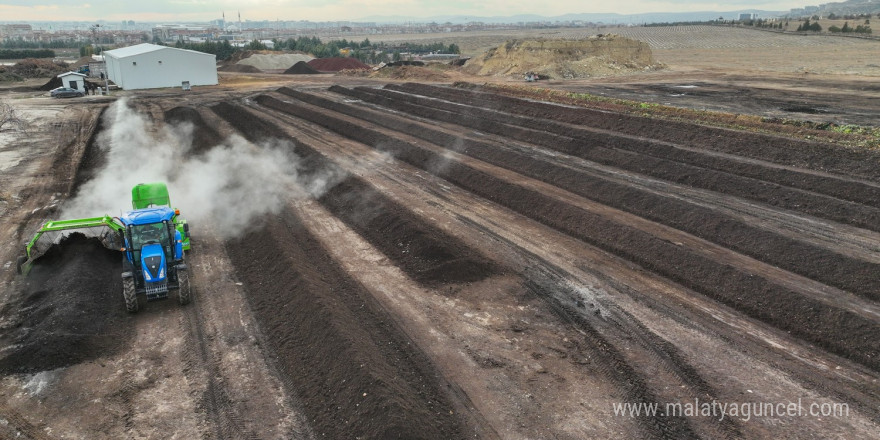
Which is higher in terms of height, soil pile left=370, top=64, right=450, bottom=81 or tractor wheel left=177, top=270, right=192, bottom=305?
soil pile left=370, top=64, right=450, bottom=81

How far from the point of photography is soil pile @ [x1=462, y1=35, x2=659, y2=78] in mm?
61312

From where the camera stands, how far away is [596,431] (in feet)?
29.3

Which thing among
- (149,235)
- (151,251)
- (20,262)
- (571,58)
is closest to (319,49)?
(571,58)

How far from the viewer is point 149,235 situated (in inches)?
497

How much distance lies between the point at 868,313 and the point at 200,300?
15.1m

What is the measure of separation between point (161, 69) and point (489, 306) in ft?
183

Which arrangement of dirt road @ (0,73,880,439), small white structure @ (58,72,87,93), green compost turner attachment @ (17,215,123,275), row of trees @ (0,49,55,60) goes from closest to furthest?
dirt road @ (0,73,880,439), green compost turner attachment @ (17,215,123,275), small white structure @ (58,72,87,93), row of trees @ (0,49,55,60)

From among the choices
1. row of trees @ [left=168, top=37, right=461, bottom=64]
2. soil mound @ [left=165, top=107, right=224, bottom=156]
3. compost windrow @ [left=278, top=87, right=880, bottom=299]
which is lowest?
compost windrow @ [left=278, top=87, right=880, bottom=299]

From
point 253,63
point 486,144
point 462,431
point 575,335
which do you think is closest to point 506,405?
point 462,431

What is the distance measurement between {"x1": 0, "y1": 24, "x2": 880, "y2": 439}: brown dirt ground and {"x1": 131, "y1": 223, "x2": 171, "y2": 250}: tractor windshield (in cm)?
161

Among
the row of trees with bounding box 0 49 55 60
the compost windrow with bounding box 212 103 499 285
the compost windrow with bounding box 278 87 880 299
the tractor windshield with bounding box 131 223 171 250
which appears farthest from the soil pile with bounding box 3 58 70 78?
the tractor windshield with bounding box 131 223 171 250

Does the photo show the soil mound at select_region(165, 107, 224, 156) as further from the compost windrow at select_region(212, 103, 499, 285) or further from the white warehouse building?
the white warehouse building

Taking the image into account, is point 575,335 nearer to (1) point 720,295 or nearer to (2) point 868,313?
(1) point 720,295

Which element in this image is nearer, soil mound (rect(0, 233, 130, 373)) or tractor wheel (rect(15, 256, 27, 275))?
soil mound (rect(0, 233, 130, 373))
